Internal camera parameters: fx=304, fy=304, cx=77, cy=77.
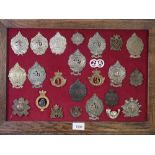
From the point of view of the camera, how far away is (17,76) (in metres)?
1.02

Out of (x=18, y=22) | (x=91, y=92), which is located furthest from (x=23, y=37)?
(x=91, y=92)

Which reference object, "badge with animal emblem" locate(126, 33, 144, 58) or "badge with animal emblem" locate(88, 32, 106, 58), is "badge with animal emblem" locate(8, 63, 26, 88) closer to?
"badge with animal emblem" locate(88, 32, 106, 58)

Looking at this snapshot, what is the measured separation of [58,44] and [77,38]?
0.22ft

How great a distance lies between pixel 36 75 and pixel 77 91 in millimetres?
148

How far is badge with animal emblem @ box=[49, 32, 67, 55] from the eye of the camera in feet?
3.35

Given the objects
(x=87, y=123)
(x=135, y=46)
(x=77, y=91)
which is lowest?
(x=87, y=123)

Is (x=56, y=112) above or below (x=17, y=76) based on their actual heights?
below

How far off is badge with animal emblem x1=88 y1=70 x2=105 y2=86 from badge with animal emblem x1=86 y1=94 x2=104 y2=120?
0.04 metres

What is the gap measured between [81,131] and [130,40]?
346mm

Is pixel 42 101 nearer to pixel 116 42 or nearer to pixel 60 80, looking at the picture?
pixel 60 80

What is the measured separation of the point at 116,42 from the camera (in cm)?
102

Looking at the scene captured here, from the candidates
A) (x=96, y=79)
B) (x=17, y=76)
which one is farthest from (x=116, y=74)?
(x=17, y=76)

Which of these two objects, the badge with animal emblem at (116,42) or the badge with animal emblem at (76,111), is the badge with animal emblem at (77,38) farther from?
the badge with animal emblem at (76,111)

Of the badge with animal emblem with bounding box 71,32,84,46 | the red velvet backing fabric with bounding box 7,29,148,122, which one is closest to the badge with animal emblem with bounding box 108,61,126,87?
the red velvet backing fabric with bounding box 7,29,148,122
